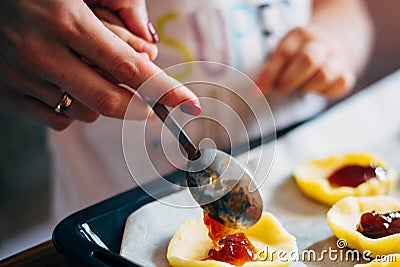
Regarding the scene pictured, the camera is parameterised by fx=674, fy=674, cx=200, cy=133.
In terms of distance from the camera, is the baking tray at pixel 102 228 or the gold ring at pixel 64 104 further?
the gold ring at pixel 64 104

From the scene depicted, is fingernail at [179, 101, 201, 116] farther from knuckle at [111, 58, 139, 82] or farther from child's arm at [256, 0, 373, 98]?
child's arm at [256, 0, 373, 98]

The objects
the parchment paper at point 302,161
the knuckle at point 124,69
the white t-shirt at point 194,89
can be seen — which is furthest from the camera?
the white t-shirt at point 194,89

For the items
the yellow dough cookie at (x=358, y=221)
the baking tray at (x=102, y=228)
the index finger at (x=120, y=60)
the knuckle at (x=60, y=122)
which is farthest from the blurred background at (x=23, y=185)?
the yellow dough cookie at (x=358, y=221)

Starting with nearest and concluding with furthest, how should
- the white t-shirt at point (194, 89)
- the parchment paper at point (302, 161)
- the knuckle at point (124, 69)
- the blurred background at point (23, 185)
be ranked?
the knuckle at point (124, 69), the parchment paper at point (302, 161), the white t-shirt at point (194, 89), the blurred background at point (23, 185)

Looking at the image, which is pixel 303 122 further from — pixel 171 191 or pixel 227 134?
pixel 171 191

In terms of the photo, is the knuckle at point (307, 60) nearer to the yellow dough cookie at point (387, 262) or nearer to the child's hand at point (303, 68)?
the child's hand at point (303, 68)

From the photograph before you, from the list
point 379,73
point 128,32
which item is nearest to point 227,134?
point 128,32

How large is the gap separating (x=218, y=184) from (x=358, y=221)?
267 millimetres

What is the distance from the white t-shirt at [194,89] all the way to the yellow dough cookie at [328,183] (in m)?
0.19

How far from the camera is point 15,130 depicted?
5.12ft

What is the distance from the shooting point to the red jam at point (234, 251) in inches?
39.0

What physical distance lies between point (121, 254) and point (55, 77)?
282 mm

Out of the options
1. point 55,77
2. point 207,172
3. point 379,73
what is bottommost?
point 379,73

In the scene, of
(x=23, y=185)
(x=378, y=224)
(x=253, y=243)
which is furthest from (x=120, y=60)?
A: (x=23, y=185)
